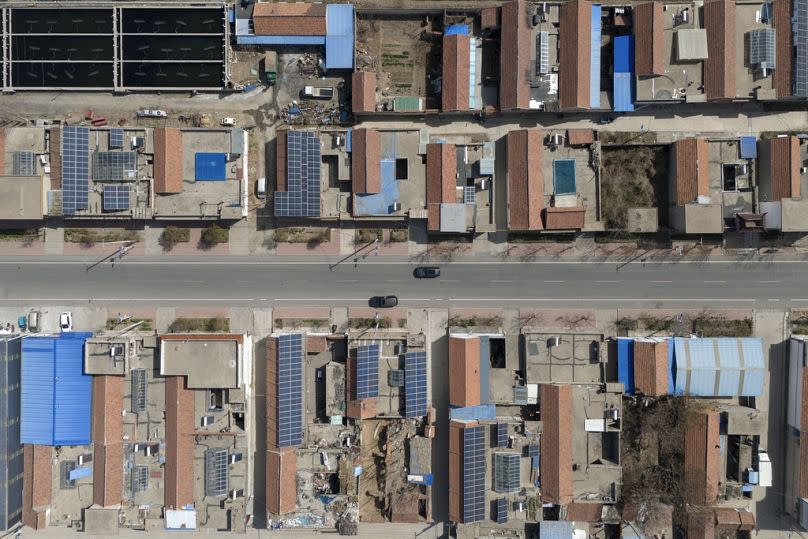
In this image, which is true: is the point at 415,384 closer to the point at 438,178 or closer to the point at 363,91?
the point at 438,178

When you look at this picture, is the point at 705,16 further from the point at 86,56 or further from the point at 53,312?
the point at 53,312

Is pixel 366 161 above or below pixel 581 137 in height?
below

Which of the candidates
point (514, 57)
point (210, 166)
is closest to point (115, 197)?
point (210, 166)

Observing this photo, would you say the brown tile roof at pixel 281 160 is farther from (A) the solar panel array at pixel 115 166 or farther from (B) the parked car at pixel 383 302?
(B) the parked car at pixel 383 302

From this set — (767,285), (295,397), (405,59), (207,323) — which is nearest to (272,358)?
(295,397)

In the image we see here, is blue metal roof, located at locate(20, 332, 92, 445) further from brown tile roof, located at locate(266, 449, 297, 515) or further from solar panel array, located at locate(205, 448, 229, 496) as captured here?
brown tile roof, located at locate(266, 449, 297, 515)

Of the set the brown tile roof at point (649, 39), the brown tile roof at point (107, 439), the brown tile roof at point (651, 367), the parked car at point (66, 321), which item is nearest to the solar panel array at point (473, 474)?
the brown tile roof at point (651, 367)

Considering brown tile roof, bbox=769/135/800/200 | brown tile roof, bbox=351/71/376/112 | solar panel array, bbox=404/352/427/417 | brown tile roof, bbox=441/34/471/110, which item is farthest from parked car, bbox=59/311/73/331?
brown tile roof, bbox=769/135/800/200
